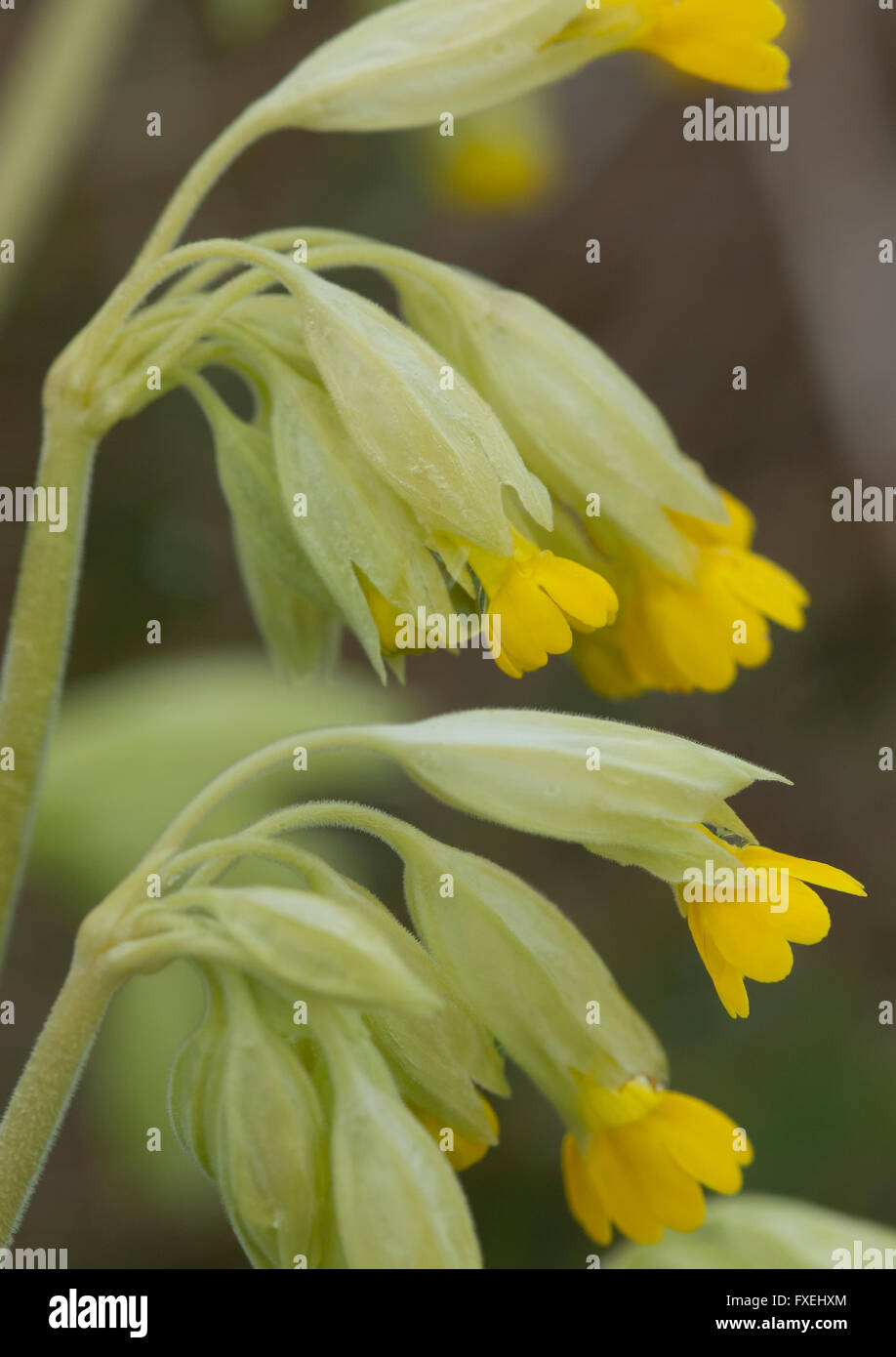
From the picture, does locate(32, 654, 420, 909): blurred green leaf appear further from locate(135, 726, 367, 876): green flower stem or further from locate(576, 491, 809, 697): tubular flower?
locate(135, 726, 367, 876): green flower stem

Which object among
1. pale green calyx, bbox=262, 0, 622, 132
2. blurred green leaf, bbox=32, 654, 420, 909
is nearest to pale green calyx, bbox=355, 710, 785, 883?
pale green calyx, bbox=262, 0, 622, 132

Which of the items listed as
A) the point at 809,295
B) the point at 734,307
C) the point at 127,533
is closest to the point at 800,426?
the point at 734,307

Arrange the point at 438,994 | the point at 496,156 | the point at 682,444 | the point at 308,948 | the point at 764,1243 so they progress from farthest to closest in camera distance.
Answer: the point at 682,444 → the point at 496,156 → the point at 764,1243 → the point at 438,994 → the point at 308,948

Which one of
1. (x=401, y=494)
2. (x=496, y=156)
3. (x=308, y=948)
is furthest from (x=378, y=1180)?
(x=496, y=156)

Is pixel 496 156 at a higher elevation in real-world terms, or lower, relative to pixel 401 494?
higher

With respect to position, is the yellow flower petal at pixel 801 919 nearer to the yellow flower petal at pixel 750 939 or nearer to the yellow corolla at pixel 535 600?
the yellow flower petal at pixel 750 939

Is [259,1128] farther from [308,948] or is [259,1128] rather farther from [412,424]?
[412,424]

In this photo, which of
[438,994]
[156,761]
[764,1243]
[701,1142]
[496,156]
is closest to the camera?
[438,994]
